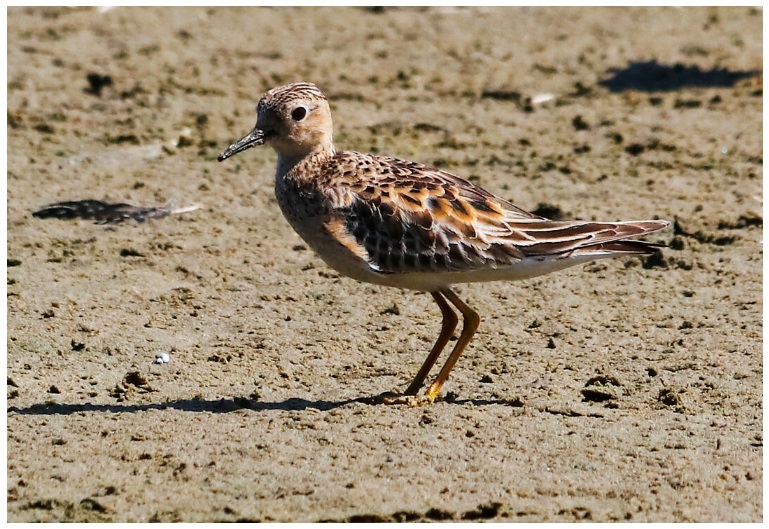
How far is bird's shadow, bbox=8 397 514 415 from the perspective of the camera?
7.22 metres

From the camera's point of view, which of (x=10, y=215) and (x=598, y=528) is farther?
(x=10, y=215)

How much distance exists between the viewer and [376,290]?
9234 mm

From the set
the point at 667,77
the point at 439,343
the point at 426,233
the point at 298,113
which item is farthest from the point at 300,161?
the point at 667,77

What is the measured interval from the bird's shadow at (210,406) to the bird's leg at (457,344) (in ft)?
0.36

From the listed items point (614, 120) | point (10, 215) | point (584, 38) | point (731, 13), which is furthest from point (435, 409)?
point (731, 13)

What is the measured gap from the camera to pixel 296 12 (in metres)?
15.7

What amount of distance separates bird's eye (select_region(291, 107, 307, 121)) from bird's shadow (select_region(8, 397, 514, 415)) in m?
1.78

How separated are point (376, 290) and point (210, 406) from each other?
2.20m

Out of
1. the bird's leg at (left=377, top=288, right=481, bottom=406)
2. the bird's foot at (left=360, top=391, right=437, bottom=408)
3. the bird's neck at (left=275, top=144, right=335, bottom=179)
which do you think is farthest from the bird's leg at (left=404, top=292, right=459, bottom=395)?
the bird's neck at (left=275, top=144, right=335, bottom=179)

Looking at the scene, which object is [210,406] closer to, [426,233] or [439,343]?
[439,343]

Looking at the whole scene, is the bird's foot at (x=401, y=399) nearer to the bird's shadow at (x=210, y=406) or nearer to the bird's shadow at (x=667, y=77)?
the bird's shadow at (x=210, y=406)

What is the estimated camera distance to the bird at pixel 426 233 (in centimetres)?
754

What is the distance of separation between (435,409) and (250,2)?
9551mm

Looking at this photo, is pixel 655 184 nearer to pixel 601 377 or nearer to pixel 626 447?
pixel 601 377
